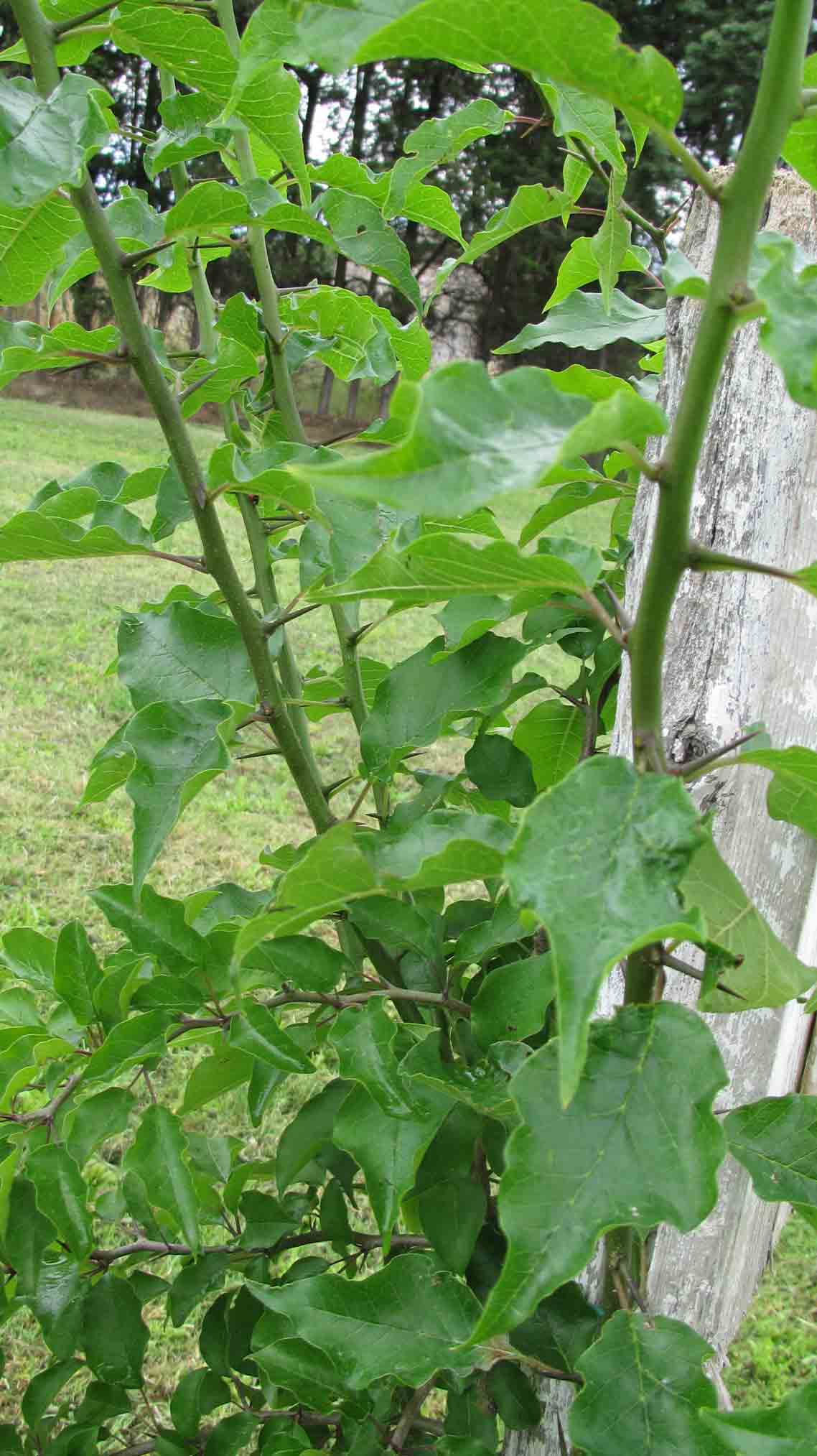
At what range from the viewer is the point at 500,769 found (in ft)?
3.43

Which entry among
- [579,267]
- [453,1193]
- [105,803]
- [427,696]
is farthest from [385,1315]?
[105,803]

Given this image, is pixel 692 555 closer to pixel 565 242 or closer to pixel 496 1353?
pixel 496 1353

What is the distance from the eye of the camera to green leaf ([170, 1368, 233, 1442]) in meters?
1.11

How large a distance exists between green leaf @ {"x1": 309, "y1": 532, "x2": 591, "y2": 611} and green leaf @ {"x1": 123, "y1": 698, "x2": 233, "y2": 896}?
165 mm

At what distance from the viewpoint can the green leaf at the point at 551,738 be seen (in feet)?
3.73

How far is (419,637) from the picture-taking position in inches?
257

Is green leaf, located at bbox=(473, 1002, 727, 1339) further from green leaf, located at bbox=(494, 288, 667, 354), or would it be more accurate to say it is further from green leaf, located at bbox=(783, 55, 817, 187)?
green leaf, located at bbox=(494, 288, 667, 354)

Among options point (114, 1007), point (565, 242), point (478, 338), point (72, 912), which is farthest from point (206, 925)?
point (478, 338)

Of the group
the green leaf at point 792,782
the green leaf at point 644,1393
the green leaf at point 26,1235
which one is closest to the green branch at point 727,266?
the green leaf at point 792,782

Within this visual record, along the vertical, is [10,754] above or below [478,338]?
below

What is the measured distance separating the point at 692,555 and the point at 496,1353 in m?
0.59

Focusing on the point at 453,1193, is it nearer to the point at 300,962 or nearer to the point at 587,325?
the point at 300,962

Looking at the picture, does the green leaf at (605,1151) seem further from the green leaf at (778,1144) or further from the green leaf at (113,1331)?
the green leaf at (113,1331)

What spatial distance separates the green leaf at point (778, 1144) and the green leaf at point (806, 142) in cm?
54
